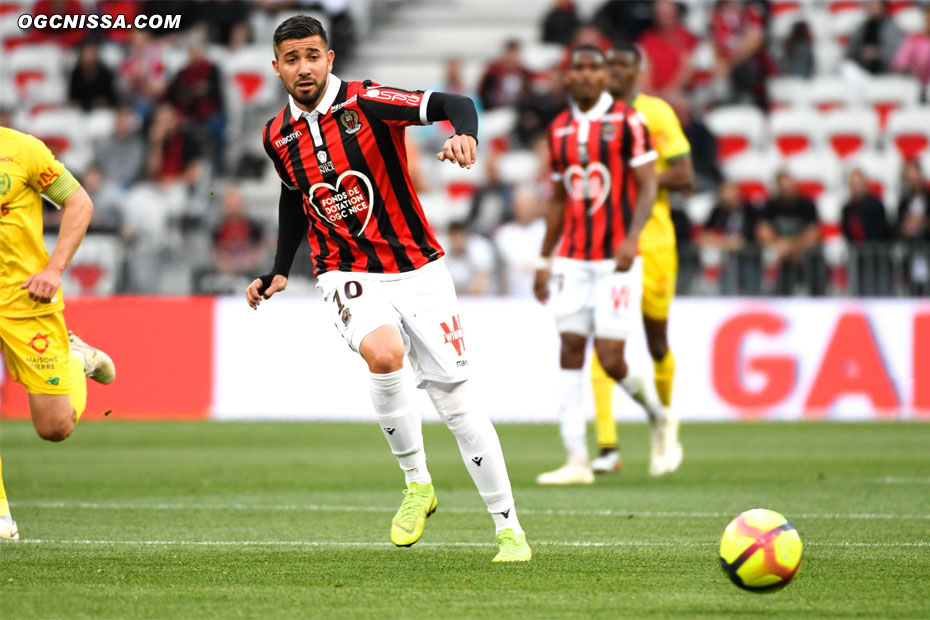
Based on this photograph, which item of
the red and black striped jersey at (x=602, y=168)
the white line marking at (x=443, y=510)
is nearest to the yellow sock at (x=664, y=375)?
the red and black striped jersey at (x=602, y=168)

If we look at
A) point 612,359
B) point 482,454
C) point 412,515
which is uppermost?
point 482,454

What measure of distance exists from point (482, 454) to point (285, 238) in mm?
1427

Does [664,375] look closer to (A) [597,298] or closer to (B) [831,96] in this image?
(A) [597,298]

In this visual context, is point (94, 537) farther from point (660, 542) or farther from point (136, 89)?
point (136, 89)

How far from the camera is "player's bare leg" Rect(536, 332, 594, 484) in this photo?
9812 mm

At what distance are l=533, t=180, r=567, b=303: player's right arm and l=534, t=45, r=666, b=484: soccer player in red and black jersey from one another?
111mm

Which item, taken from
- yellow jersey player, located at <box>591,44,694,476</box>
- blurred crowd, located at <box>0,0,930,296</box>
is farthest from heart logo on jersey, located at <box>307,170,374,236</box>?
blurred crowd, located at <box>0,0,930,296</box>

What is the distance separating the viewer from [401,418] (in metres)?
6.40

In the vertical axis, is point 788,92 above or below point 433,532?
above

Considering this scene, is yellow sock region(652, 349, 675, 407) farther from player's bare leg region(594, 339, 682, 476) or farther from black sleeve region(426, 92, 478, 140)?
black sleeve region(426, 92, 478, 140)

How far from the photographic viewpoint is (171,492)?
Answer: 922 centimetres

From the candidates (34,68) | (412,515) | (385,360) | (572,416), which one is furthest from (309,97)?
(34,68)

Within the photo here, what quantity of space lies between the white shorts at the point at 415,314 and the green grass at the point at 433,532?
2.75ft

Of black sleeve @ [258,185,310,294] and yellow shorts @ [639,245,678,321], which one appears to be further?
yellow shorts @ [639,245,678,321]
